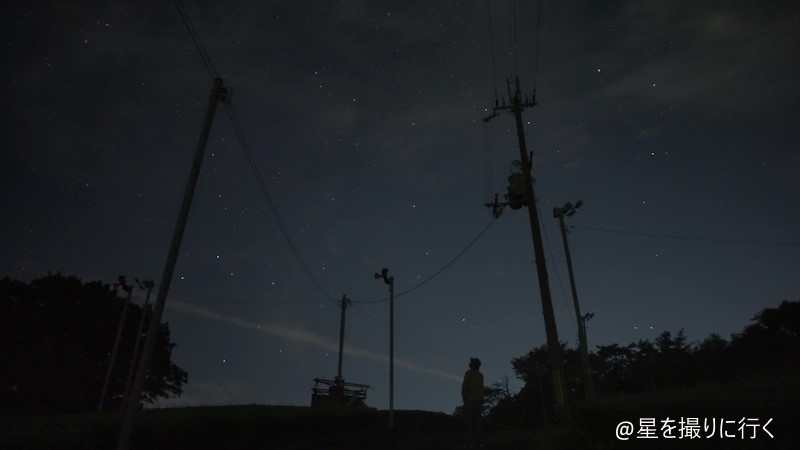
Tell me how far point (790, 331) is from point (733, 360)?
5.54 m

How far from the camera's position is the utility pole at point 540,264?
44.7ft

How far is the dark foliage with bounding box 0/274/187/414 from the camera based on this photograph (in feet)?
103

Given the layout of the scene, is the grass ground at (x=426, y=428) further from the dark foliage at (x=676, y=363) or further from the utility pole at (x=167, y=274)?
the dark foliage at (x=676, y=363)

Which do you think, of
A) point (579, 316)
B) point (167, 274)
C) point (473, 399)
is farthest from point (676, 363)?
point (167, 274)

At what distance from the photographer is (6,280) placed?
3538 cm

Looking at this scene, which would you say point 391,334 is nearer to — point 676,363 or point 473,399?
point 473,399

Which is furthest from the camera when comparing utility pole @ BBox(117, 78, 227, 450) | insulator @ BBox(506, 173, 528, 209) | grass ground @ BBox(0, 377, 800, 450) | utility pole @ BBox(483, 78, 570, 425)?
insulator @ BBox(506, 173, 528, 209)

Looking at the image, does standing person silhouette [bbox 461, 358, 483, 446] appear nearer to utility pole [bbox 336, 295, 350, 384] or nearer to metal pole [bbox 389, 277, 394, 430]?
metal pole [bbox 389, 277, 394, 430]

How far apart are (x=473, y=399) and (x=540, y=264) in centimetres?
633

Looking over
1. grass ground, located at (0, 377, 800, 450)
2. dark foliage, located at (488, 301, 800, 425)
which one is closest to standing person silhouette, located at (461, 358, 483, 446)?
grass ground, located at (0, 377, 800, 450)

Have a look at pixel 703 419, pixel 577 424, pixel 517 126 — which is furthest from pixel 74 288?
pixel 703 419

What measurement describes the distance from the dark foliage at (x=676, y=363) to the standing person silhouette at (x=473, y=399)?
21065 millimetres

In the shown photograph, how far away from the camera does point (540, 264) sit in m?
15.6

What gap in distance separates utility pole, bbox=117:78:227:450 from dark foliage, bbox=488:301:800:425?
26.5 meters
